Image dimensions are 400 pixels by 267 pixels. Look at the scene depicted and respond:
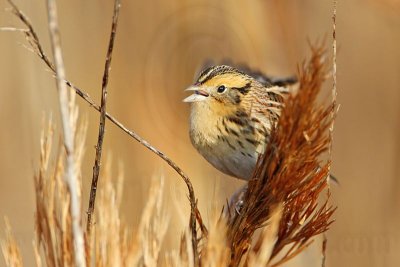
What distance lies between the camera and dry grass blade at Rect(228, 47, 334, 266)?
3.79 ft

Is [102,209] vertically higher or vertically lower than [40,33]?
lower

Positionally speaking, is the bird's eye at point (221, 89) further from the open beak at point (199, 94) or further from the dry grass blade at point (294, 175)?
the dry grass blade at point (294, 175)

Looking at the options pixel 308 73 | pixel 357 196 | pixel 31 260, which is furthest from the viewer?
pixel 357 196

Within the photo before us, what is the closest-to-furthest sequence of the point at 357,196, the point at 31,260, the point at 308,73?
1. the point at 308,73
2. the point at 31,260
3. the point at 357,196

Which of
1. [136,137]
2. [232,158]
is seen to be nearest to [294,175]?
[136,137]

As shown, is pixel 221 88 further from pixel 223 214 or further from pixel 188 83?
pixel 188 83

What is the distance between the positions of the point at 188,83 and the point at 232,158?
4.68 ft

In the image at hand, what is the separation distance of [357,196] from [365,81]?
0.55m

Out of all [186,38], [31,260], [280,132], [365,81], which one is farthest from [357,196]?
[280,132]

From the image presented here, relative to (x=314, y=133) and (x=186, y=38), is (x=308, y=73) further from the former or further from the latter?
(x=186, y=38)

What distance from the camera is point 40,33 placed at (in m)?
3.55

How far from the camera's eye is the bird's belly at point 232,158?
87.3 inches

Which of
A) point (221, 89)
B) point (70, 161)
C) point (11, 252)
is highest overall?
point (221, 89)

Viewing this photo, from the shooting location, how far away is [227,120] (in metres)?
2.28
